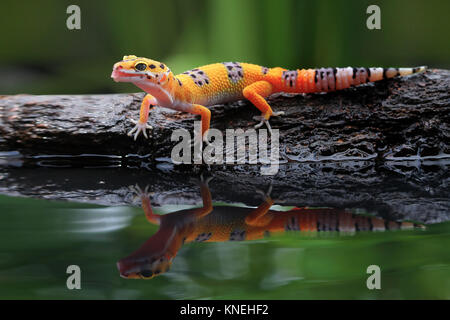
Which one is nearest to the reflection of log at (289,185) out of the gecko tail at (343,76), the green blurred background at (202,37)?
the gecko tail at (343,76)

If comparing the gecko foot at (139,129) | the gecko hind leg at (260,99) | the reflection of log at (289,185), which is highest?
the gecko hind leg at (260,99)

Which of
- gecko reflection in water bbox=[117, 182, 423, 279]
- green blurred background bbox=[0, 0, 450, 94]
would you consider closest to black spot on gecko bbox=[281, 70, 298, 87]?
gecko reflection in water bbox=[117, 182, 423, 279]

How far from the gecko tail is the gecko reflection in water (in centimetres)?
103

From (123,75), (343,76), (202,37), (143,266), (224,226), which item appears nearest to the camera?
(143,266)

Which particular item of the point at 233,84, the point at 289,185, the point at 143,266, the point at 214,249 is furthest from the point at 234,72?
the point at 143,266

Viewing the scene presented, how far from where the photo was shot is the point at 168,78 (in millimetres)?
2283

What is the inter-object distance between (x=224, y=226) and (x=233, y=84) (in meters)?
1.33

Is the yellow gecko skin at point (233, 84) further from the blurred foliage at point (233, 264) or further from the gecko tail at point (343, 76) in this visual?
the blurred foliage at point (233, 264)

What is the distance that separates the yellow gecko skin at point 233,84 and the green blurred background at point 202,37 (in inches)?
46.3

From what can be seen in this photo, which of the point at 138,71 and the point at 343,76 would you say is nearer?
the point at 138,71

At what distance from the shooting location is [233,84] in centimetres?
253

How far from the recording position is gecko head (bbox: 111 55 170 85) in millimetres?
2092

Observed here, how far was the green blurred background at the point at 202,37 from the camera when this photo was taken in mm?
3631

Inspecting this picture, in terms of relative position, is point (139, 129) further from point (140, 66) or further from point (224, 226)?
point (224, 226)
